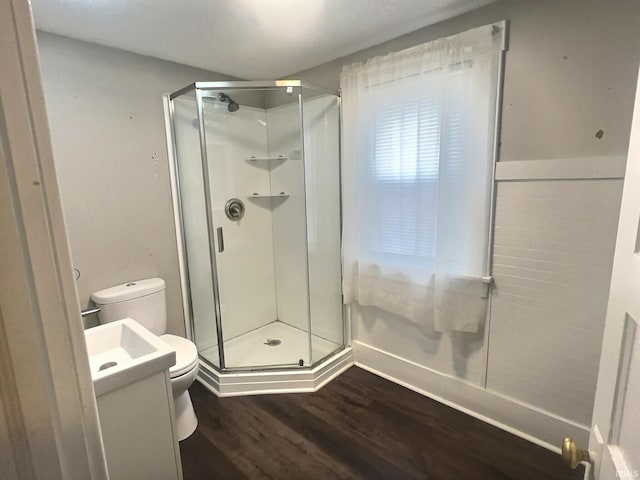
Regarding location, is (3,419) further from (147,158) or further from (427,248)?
(147,158)

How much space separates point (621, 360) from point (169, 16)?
6.97 feet

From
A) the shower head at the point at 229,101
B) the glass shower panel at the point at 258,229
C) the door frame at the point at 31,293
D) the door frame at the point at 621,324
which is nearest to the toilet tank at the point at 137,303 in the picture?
the glass shower panel at the point at 258,229

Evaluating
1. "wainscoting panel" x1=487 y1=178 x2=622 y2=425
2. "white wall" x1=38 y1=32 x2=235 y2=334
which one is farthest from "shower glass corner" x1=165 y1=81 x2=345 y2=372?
"wainscoting panel" x1=487 y1=178 x2=622 y2=425

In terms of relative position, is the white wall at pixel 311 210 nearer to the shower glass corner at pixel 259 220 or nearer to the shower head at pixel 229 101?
the shower glass corner at pixel 259 220

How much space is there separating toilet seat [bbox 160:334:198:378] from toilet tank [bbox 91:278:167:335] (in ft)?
0.45

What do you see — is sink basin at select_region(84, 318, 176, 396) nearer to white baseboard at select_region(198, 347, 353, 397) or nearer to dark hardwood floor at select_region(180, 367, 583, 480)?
dark hardwood floor at select_region(180, 367, 583, 480)

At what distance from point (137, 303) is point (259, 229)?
1.16 m

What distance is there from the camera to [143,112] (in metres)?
2.07

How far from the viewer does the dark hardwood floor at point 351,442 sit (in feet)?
5.11

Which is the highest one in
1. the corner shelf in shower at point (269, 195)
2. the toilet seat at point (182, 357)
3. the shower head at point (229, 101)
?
the shower head at point (229, 101)

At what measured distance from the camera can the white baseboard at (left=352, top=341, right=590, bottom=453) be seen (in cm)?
164

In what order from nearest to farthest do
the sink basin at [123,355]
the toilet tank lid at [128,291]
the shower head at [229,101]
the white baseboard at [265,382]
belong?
the sink basin at [123,355]
the toilet tank lid at [128,291]
the white baseboard at [265,382]
the shower head at [229,101]

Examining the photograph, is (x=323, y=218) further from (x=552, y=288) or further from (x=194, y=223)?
(x=552, y=288)

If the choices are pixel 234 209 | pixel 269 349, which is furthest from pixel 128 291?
A: pixel 269 349
